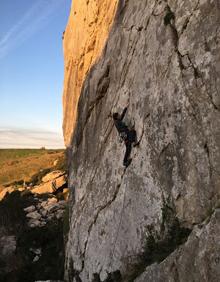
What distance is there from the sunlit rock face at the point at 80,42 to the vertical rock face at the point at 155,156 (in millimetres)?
4708

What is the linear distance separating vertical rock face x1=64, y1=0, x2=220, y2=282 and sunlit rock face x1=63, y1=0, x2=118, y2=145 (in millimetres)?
4708

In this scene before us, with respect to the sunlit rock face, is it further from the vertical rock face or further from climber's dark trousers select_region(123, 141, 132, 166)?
climber's dark trousers select_region(123, 141, 132, 166)

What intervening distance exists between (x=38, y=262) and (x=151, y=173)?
1836 cm

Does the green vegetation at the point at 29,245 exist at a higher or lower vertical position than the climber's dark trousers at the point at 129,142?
lower

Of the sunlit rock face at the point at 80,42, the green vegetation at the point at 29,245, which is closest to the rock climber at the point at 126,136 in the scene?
the sunlit rock face at the point at 80,42

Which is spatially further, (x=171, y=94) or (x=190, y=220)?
(x=171, y=94)

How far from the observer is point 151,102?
56.3 ft

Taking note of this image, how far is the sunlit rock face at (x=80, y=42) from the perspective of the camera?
93.9 ft

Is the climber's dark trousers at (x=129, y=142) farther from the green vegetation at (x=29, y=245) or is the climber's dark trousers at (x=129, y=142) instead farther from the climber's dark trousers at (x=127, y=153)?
the green vegetation at (x=29, y=245)

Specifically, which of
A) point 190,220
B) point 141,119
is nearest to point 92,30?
point 141,119

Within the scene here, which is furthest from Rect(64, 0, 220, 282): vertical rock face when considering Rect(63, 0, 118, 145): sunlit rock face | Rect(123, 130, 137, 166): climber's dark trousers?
Rect(63, 0, 118, 145): sunlit rock face

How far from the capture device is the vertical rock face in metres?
13.8

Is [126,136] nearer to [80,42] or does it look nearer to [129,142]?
[129,142]

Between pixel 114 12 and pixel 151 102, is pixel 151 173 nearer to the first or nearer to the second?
pixel 151 102
